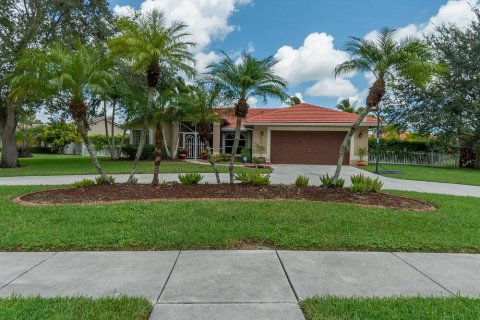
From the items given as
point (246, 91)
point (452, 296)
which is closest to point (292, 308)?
point (452, 296)

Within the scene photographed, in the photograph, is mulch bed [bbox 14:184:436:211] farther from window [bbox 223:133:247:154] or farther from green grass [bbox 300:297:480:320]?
window [bbox 223:133:247:154]

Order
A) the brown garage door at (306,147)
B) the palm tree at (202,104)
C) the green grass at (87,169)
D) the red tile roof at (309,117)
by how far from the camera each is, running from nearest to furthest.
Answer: the palm tree at (202,104)
the green grass at (87,169)
the red tile roof at (309,117)
the brown garage door at (306,147)

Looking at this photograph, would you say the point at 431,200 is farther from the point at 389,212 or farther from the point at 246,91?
the point at 246,91

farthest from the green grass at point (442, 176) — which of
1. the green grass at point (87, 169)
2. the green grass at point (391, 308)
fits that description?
the green grass at point (391, 308)

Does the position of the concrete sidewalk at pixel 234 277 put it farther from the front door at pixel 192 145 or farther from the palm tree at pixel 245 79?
the front door at pixel 192 145

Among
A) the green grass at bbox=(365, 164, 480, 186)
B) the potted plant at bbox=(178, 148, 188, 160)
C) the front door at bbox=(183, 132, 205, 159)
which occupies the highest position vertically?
the front door at bbox=(183, 132, 205, 159)

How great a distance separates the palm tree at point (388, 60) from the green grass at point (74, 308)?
7981 mm

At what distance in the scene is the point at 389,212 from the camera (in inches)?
280

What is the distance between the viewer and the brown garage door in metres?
22.0

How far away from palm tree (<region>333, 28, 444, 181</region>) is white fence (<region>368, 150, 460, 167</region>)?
1920cm

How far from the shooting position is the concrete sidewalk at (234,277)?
325cm

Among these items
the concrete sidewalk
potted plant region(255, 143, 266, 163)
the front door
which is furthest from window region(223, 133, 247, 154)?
the concrete sidewalk

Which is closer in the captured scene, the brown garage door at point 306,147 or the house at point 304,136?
the house at point 304,136

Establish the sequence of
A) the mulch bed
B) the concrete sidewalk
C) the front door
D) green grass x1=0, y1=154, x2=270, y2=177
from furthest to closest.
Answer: the front door < green grass x1=0, y1=154, x2=270, y2=177 < the mulch bed < the concrete sidewalk
